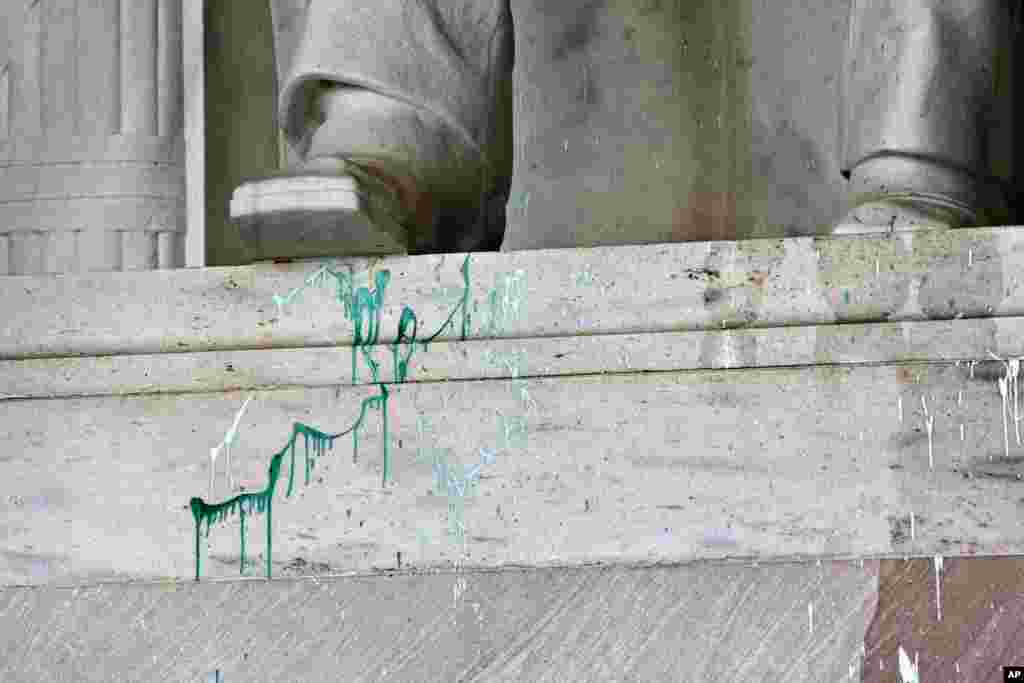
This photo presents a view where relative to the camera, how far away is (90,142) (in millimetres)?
3156

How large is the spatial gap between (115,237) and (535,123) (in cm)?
57

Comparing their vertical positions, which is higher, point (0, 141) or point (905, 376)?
point (0, 141)

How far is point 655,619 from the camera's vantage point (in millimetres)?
2197

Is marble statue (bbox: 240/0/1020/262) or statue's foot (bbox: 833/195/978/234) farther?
marble statue (bbox: 240/0/1020/262)

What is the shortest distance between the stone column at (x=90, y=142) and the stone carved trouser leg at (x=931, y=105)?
3.33 feet

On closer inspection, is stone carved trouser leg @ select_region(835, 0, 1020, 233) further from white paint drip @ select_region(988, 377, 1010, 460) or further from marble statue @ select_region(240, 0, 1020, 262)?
white paint drip @ select_region(988, 377, 1010, 460)

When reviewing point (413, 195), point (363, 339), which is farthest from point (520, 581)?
point (413, 195)

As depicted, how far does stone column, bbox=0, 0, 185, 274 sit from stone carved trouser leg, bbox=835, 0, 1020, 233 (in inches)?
40.0

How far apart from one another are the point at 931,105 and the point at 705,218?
0.58 m

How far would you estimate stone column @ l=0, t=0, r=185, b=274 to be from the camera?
10.3 ft

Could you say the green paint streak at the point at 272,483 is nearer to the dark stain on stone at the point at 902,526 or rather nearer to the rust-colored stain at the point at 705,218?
the dark stain on stone at the point at 902,526

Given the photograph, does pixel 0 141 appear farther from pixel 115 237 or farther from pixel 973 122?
pixel 973 122

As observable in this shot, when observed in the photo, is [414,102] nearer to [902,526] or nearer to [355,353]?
[355,353]

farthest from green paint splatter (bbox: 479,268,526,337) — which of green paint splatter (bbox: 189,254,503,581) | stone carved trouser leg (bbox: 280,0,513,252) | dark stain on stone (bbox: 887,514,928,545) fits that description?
dark stain on stone (bbox: 887,514,928,545)
